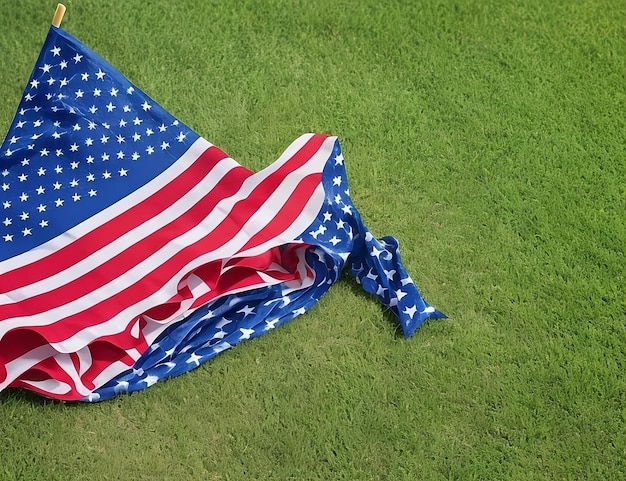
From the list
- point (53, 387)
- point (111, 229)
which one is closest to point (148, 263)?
point (111, 229)

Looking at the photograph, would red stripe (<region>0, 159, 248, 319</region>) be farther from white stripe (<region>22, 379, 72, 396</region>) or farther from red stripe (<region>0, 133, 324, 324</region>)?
white stripe (<region>22, 379, 72, 396</region>)

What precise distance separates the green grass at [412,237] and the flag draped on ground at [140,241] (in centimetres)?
9

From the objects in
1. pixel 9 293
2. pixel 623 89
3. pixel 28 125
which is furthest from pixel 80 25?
pixel 623 89

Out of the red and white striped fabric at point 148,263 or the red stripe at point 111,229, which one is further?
the red stripe at point 111,229

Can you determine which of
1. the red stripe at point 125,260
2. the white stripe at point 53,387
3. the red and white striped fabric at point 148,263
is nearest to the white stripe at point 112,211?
the red and white striped fabric at point 148,263

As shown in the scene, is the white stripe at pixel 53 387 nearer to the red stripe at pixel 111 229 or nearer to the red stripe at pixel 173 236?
the red stripe at pixel 173 236

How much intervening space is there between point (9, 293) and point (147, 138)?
666 millimetres

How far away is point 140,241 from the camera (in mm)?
2547

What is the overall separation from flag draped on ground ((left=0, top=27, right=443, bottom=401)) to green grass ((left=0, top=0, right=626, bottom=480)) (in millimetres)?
88

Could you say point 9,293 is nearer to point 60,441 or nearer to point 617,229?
point 60,441

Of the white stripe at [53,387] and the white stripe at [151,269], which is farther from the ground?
the white stripe at [151,269]

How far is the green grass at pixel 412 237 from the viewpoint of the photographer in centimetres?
229

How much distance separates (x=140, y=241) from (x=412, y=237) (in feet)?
2.89

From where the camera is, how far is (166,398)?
238 cm
